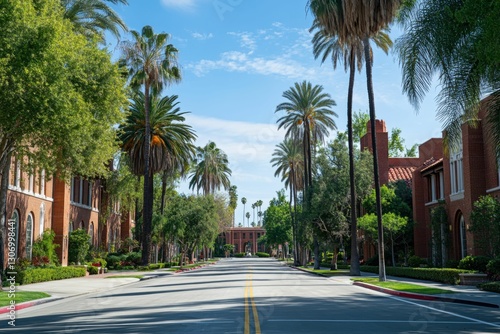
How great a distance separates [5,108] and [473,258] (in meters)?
24.3

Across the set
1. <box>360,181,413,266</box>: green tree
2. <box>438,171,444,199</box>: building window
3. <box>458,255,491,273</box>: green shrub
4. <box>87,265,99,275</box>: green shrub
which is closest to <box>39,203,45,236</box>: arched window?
<box>87,265,99,275</box>: green shrub

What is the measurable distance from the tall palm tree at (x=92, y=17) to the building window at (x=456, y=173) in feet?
76.7

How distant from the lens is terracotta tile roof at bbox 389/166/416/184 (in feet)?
189

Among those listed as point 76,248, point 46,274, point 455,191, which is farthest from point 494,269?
point 76,248

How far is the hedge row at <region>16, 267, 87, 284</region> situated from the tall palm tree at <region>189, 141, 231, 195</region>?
46.2m

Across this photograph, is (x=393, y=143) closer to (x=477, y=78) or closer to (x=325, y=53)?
(x=325, y=53)

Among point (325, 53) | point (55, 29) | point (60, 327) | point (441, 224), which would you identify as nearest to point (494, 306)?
point (60, 327)

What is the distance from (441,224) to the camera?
131ft

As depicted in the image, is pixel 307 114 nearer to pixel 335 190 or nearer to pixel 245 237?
pixel 335 190

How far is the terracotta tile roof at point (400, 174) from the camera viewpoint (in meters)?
57.6

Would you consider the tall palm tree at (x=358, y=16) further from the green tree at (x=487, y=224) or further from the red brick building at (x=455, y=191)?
the red brick building at (x=455, y=191)

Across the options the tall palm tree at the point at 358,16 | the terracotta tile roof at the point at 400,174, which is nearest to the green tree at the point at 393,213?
the terracotta tile roof at the point at 400,174

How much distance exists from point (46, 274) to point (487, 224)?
24573 mm

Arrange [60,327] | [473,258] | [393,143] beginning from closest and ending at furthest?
1. [60,327]
2. [473,258]
3. [393,143]
